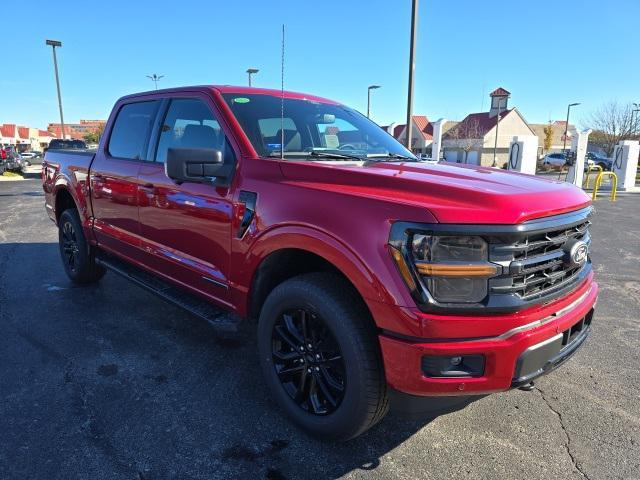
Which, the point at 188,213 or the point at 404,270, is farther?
the point at 188,213

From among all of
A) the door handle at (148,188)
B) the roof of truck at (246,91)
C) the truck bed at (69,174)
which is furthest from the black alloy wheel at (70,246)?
the roof of truck at (246,91)

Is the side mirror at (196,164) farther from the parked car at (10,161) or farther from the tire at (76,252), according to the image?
the parked car at (10,161)

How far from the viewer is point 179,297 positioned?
140 inches

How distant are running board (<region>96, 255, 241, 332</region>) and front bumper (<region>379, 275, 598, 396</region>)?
1.30 meters

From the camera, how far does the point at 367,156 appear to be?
333 centimetres

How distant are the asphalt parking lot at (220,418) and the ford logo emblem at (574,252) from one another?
1.04 m

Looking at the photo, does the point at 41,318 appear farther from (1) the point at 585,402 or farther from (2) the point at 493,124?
(2) the point at 493,124

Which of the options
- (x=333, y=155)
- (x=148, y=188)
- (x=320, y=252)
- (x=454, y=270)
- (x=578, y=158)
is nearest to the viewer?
(x=454, y=270)

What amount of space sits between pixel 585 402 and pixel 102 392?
316cm

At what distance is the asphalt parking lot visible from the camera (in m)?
2.38

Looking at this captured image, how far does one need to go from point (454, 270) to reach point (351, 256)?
48cm

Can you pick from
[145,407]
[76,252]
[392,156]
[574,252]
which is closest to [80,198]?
[76,252]

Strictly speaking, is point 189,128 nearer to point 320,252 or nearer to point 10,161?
point 320,252

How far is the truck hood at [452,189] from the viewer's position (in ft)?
6.67
